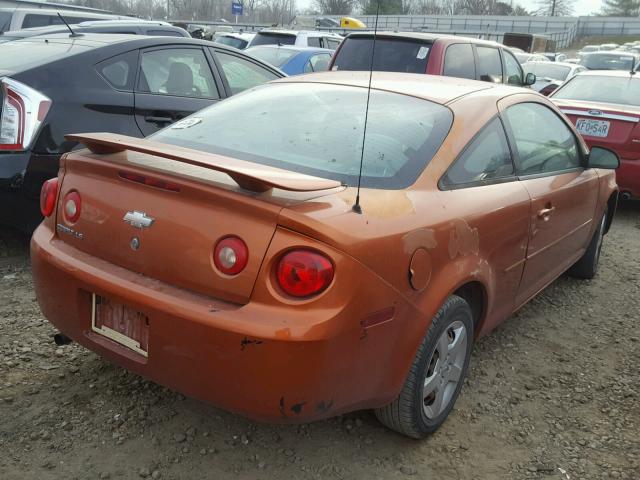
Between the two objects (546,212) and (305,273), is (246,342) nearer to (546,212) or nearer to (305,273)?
(305,273)

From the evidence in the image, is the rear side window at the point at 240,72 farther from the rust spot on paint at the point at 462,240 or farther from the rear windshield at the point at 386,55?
the rust spot on paint at the point at 462,240

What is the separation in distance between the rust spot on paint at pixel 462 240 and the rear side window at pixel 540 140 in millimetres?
748

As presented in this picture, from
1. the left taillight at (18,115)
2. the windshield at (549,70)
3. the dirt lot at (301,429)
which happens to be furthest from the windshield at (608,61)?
the left taillight at (18,115)

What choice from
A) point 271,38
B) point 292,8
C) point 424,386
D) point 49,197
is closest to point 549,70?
point 271,38

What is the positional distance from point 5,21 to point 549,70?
12096mm

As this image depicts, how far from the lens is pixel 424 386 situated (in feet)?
8.63

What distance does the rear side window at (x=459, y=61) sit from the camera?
735 centimetres

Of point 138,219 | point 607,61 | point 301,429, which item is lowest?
point 301,429

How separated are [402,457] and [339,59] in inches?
241

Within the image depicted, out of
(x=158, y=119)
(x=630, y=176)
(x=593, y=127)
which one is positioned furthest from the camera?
(x=593, y=127)

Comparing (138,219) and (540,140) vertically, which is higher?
(540,140)

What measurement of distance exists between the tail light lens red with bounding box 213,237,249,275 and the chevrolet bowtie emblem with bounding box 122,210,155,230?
30cm

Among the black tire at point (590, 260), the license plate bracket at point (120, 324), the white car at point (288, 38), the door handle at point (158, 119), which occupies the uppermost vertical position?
the white car at point (288, 38)

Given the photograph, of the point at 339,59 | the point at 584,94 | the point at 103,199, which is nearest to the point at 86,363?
the point at 103,199
